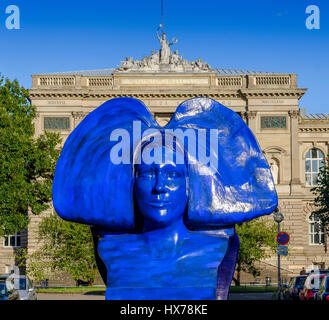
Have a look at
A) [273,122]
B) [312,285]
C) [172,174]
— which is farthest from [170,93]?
[172,174]

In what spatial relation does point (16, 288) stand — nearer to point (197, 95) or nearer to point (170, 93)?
point (170, 93)

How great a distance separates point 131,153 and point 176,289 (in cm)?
215

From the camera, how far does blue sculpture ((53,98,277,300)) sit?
10469 mm

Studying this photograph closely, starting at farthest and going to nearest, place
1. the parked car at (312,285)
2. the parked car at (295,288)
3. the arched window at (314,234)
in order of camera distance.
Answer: the arched window at (314,234) → the parked car at (295,288) → the parked car at (312,285)

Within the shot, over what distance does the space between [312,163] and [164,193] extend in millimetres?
55514

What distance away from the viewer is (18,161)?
35.8 meters

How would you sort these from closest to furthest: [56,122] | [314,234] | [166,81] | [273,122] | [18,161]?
[18,161]
[56,122]
[166,81]
[273,122]
[314,234]

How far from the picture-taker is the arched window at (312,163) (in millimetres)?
63938

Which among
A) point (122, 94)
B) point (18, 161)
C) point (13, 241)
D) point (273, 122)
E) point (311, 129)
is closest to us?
point (18, 161)

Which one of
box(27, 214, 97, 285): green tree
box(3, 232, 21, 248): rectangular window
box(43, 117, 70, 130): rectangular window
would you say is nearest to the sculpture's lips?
box(27, 214, 97, 285): green tree

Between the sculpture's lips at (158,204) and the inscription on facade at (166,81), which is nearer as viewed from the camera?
the sculpture's lips at (158,204)

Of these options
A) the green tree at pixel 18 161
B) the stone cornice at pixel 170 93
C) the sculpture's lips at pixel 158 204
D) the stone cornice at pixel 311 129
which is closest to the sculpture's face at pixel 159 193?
the sculpture's lips at pixel 158 204

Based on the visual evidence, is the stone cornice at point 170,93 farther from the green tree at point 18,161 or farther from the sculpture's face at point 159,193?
the sculpture's face at point 159,193
